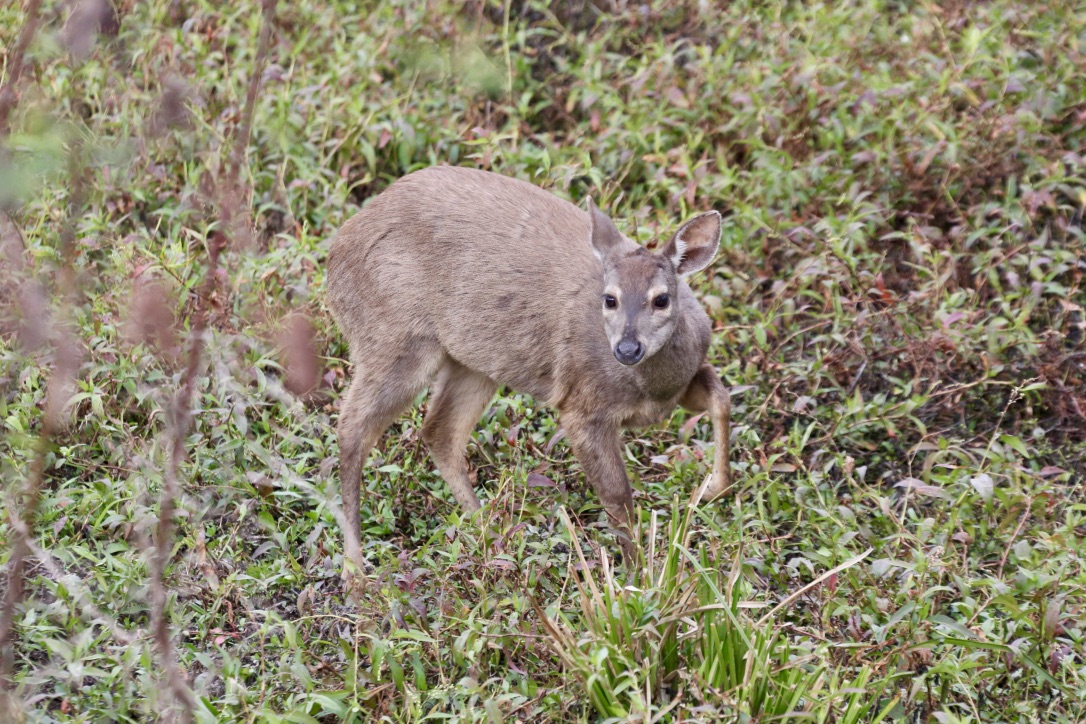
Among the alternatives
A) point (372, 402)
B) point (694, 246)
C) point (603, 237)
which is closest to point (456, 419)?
point (372, 402)

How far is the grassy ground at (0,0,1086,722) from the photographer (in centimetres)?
442

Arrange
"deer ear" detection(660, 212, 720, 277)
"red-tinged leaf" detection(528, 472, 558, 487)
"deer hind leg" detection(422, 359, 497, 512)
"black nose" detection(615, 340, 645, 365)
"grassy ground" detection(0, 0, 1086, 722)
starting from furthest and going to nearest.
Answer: "deer hind leg" detection(422, 359, 497, 512), "red-tinged leaf" detection(528, 472, 558, 487), "deer ear" detection(660, 212, 720, 277), "black nose" detection(615, 340, 645, 365), "grassy ground" detection(0, 0, 1086, 722)

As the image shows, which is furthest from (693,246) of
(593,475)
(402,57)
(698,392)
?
(402,57)

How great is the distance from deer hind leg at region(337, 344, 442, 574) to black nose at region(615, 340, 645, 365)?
1056 millimetres

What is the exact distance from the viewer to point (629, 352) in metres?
5.21

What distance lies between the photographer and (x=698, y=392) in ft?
18.9

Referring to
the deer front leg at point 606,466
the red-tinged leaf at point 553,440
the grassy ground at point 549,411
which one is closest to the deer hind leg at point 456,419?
the grassy ground at point 549,411

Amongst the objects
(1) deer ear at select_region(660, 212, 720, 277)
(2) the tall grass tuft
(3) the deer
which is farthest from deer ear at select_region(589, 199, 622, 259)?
(2) the tall grass tuft

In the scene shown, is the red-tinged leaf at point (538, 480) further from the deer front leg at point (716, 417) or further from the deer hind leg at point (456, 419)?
the deer front leg at point (716, 417)

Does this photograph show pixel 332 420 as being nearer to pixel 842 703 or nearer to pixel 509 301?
pixel 509 301

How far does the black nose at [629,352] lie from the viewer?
5.21 metres

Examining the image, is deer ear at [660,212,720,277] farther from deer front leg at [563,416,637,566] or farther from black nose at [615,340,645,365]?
deer front leg at [563,416,637,566]

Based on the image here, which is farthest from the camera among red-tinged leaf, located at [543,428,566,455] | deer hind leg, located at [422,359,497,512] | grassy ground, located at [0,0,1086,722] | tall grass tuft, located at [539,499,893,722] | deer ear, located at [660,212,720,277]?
deer hind leg, located at [422,359,497,512]

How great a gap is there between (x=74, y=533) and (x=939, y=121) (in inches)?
200
